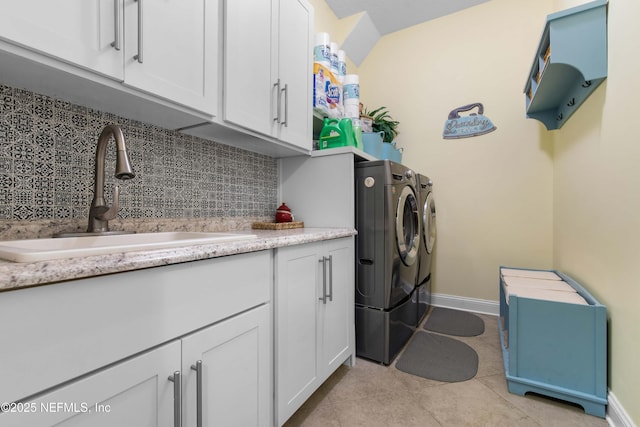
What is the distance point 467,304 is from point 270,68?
271 centimetres

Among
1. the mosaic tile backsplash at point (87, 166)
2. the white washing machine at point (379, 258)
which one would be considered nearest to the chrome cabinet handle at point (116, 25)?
the mosaic tile backsplash at point (87, 166)

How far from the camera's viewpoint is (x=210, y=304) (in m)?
0.85

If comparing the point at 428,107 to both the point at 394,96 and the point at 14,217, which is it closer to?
the point at 394,96

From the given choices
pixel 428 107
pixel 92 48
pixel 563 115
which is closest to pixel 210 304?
pixel 92 48

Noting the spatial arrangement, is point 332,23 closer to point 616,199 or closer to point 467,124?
point 467,124

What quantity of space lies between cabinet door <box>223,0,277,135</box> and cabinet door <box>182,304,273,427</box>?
88 cm

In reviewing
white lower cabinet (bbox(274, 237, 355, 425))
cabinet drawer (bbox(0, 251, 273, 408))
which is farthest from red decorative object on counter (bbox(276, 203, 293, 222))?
cabinet drawer (bbox(0, 251, 273, 408))

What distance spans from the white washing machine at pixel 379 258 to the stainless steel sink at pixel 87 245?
96cm

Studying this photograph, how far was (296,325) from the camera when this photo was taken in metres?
1.25

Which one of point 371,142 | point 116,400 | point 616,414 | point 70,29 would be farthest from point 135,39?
point 616,414

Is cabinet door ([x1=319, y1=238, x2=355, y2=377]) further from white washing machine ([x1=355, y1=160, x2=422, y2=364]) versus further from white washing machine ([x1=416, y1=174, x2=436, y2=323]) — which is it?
white washing machine ([x1=416, y1=174, x2=436, y2=323])

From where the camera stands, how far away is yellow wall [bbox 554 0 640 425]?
3.76 ft

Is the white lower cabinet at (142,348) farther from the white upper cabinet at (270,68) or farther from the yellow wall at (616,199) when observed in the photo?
the yellow wall at (616,199)

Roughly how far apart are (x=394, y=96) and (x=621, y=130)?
217 centimetres
